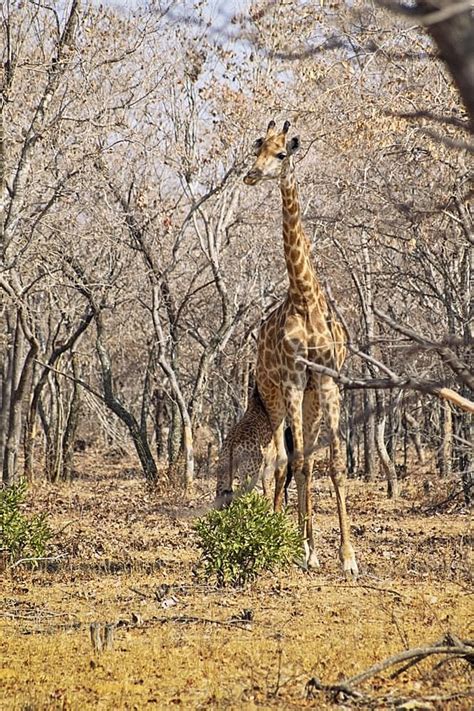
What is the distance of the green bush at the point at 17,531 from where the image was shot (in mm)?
10133

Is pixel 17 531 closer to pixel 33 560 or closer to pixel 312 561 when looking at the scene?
pixel 33 560

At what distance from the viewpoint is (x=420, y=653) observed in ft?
17.4

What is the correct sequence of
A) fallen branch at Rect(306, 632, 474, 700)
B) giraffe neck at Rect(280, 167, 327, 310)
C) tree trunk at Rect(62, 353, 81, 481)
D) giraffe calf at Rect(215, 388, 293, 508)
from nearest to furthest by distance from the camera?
fallen branch at Rect(306, 632, 474, 700) → giraffe neck at Rect(280, 167, 327, 310) → giraffe calf at Rect(215, 388, 293, 508) → tree trunk at Rect(62, 353, 81, 481)

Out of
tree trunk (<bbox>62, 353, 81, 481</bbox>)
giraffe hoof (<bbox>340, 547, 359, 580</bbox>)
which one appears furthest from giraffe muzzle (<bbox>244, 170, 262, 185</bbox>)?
tree trunk (<bbox>62, 353, 81, 481</bbox>)

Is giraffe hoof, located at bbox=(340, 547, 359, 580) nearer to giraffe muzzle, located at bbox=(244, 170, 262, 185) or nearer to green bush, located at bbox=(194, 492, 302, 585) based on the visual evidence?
green bush, located at bbox=(194, 492, 302, 585)

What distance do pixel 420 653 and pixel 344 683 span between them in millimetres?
414

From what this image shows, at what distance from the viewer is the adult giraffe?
10.5 meters

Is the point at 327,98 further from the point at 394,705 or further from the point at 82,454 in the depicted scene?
the point at 82,454

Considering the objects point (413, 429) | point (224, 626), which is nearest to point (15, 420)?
point (413, 429)

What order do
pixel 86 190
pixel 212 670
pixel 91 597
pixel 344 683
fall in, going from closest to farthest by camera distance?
1. pixel 344 683
2. pixel 212 670
3. pixel 91 597
4. pixel 86 190

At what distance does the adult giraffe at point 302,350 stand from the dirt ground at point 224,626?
29.8 inches

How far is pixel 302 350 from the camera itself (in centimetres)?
1077

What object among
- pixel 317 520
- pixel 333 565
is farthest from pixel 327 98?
pixel 333 565

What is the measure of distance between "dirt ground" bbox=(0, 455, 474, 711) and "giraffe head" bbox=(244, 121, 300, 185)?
12.9ft
